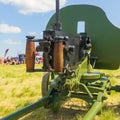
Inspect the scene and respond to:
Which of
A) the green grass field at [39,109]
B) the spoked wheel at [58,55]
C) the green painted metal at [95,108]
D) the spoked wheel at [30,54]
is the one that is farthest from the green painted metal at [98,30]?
the spoked wheel at [58,55]

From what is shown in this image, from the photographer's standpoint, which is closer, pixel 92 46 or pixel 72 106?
pixel 92 46

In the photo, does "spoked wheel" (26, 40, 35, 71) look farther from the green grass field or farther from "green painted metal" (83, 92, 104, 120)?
Answer: the green grass field

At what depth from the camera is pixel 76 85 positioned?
601 cm

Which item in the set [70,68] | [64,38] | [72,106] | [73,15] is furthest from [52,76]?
[64,38]

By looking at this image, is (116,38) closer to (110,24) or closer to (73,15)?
(110,24)

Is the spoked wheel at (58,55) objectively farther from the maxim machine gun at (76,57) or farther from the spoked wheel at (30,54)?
the spoked wheel at (30,54)

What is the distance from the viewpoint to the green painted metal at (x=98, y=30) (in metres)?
6.84

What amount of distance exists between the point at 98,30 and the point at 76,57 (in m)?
1.29

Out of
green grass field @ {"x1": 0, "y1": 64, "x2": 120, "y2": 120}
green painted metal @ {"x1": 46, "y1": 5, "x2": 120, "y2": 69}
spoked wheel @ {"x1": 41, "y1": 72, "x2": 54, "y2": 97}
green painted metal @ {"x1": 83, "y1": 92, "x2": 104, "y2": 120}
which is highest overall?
green painted metal @ {"x1": 46, "y1": 5, "x2": 120, "y2": 69}

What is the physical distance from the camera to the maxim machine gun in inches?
192

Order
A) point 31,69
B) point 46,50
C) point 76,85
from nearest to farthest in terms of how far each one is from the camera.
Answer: point 46,50, point 31,69, point 76,85

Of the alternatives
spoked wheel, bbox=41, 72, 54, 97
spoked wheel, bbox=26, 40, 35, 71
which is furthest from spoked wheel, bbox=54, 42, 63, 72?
spoked wheel, bbox=41, 72, 54, 97

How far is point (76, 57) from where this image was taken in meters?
5.85

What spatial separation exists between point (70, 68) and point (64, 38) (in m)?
0.70
